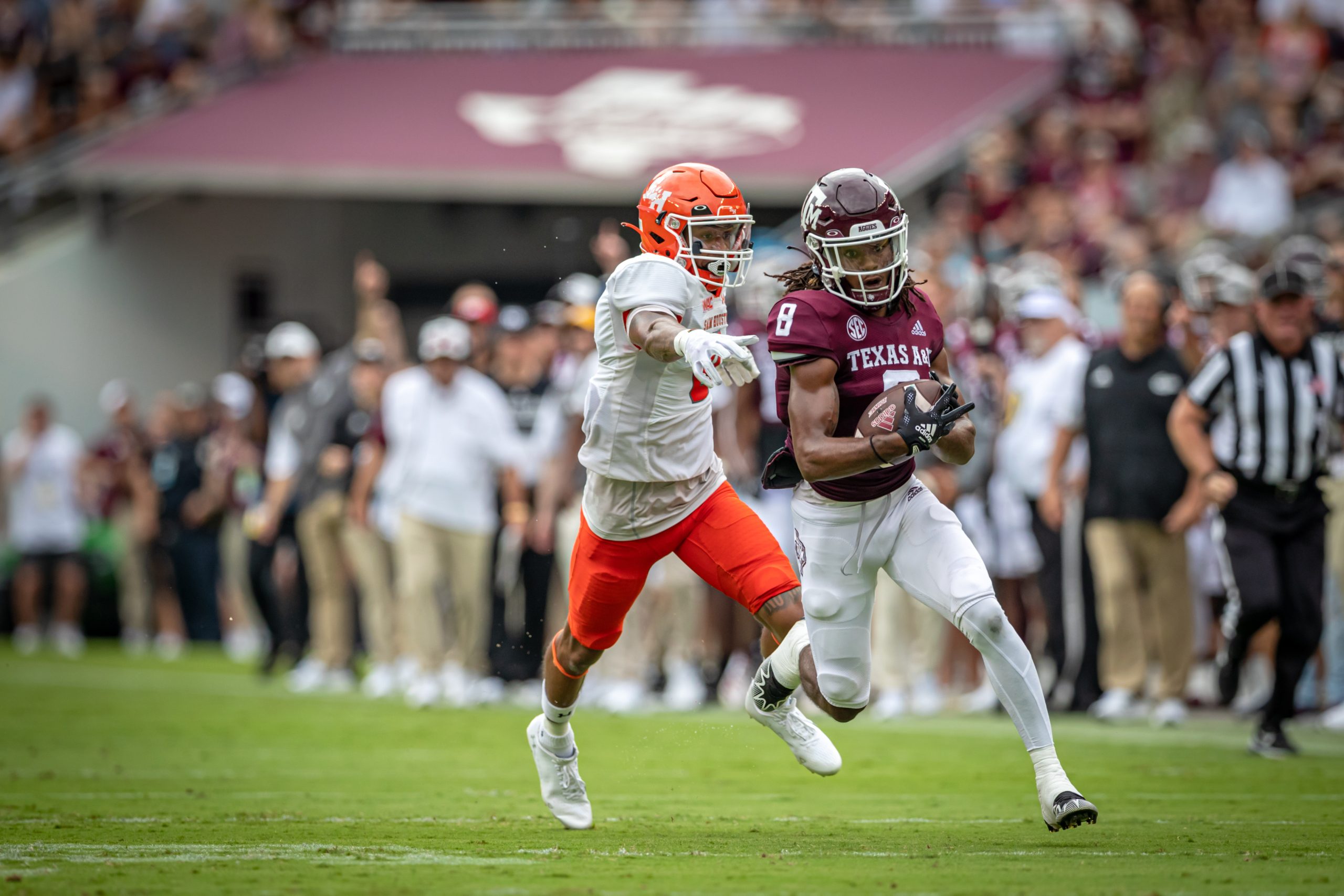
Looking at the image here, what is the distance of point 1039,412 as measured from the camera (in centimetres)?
1052

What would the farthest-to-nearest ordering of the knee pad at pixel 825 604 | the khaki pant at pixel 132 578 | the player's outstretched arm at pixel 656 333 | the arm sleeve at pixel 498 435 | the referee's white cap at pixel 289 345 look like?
the khaki pant at pixel 132 578, the referee's white cap at pixel 289 345, the arm sleeve at pixel 498 435, the knee pad at pixel 825 604, the player's outstretched arm at pixel 656 333

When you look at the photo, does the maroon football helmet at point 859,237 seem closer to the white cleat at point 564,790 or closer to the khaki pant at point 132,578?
the white cleat at point 564,790

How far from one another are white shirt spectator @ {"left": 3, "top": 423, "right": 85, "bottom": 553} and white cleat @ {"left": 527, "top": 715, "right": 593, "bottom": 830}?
38.2 feet

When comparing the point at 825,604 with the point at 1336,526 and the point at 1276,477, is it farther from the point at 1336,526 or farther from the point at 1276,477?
the point at 1336,526

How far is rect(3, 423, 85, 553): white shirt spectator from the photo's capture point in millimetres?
16797

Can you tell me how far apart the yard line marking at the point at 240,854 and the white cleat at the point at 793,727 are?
1.23 meters

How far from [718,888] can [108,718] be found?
6.69 meters

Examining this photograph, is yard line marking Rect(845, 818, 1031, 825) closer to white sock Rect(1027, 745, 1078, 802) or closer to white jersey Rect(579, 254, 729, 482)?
white sock Rect(1027, 745, 1078, 802)

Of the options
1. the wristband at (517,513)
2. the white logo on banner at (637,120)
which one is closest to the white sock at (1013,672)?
the wristband at (517,513)

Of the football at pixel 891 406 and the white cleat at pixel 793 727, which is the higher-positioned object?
the football at pixel 891 406

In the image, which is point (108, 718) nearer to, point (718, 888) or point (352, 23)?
point (718, 888)

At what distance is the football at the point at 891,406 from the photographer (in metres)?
5.52

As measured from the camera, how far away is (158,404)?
58.1ft

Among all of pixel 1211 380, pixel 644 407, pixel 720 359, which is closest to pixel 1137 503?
pixel 1211 380
